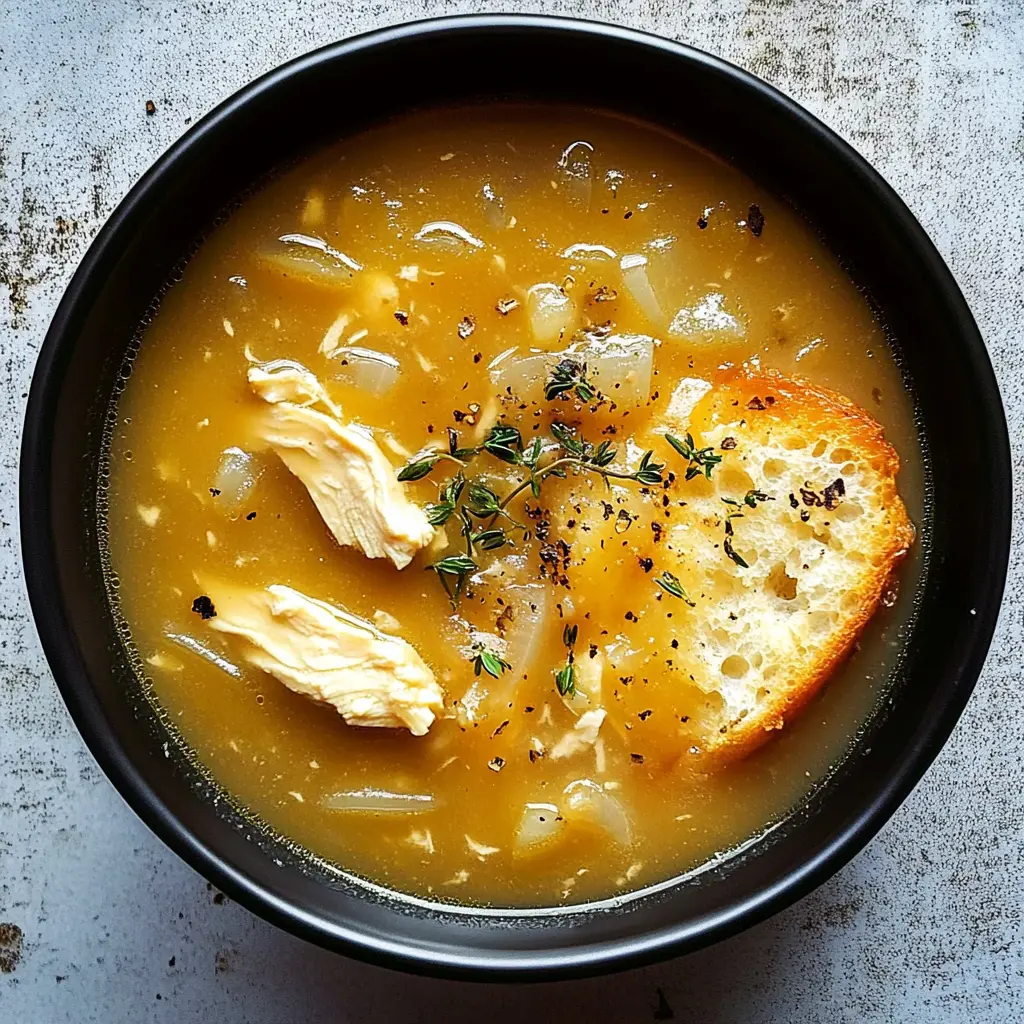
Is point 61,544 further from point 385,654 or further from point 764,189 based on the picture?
point 764,189

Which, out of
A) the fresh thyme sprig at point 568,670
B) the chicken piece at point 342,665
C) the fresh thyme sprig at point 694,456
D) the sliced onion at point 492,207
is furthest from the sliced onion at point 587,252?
the chicken piece at point 342,665

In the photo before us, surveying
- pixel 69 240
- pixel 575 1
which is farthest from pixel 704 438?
pixel 69 240

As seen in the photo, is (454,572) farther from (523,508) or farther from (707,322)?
(707,322)

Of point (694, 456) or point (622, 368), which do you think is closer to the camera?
point (694, 456)

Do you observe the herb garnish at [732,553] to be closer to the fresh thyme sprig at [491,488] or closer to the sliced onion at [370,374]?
the fresh thyme sprig at [491,488]

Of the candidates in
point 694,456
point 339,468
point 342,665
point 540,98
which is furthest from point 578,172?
point 342,665
